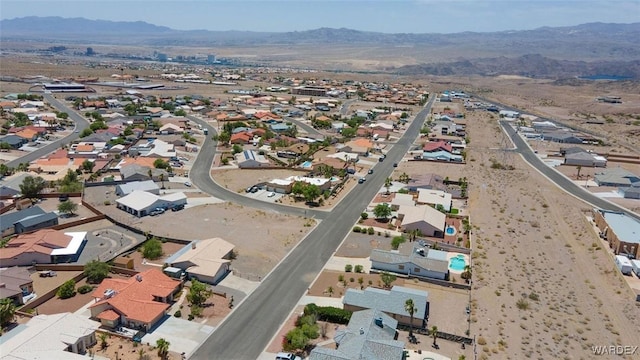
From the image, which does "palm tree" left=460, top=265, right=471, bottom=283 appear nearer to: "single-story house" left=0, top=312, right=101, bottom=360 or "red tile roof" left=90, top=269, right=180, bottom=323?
"red tile roof" left=90, top=269, right=180, bottom=323

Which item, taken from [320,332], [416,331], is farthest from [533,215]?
[320,332]

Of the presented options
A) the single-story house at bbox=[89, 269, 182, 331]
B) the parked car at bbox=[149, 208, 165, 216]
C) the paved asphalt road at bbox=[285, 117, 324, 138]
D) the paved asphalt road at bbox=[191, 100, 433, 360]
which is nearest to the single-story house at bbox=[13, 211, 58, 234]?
the parked car at bbox=[149, 208, 165, 216]

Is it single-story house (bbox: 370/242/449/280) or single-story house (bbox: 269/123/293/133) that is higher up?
single-story house (bbox: 269/123/293/133)

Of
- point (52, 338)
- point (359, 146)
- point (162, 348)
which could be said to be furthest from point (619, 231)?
point (52, 338)

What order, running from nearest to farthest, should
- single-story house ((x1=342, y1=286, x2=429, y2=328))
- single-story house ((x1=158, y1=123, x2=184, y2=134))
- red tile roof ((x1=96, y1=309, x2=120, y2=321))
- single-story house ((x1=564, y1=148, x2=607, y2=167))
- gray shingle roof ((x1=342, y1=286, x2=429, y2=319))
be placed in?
red tile roof ((x1=96, y1=309, x2=120, y2=321))
single-story house ((x1=342, y1=286, x2=429, y2=328))
gray shingle roof ((x1=342, y1=286, x2=429, y2=319))
single-story house ((x1=564, y1=148, x2=607, y2=167))
single-story house ((x1=158, y1=123, x2=184, y2=134))

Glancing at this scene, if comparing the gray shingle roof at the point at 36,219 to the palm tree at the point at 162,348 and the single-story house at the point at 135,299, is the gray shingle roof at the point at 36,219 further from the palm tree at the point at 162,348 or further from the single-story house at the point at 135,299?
the palm tree at the point at 162,348

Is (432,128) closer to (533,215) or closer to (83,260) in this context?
(533,215)
